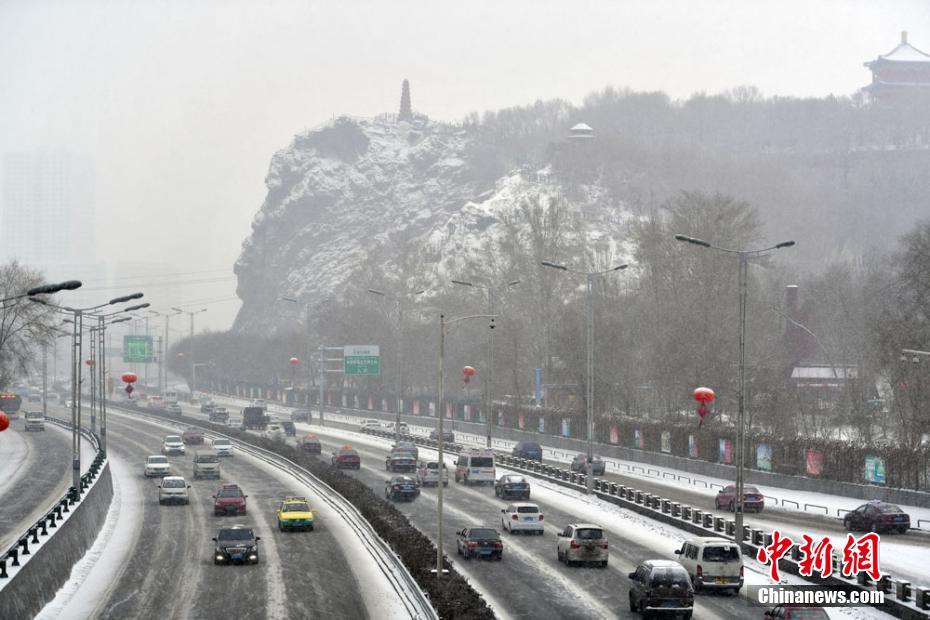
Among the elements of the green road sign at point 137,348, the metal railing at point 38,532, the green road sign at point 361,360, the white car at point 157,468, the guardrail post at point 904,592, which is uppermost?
the green road sign at point 137,348

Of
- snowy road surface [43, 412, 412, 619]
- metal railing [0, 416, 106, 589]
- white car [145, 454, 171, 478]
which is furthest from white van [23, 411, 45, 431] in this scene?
metal railing [0, 416, 106, 589]

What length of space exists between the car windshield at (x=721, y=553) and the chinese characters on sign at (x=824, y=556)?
2595 mm

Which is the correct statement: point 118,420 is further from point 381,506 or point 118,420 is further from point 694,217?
point 381,506

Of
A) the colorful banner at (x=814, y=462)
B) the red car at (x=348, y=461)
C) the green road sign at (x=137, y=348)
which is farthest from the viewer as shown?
the green road sign at (x=137, y=348)

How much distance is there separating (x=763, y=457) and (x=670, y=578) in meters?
45.4

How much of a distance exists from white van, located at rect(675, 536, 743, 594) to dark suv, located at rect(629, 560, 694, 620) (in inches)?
159

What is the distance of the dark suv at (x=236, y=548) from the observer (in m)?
46.1

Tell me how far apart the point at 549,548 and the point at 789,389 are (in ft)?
179

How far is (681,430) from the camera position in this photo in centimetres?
8994

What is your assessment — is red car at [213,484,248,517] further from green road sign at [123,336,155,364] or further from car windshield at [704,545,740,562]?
green road sign at [123,336,155,364]

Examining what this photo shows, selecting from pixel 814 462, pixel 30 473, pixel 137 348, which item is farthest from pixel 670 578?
pixel 137 348

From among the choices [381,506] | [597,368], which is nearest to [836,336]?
[597,368]

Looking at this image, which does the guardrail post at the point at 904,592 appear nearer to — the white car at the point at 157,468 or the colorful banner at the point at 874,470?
the colorful banner at the point at 874,470

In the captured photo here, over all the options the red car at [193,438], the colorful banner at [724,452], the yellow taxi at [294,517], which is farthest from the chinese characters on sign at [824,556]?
the red car at [193,438]
